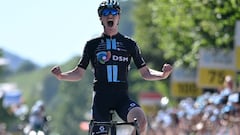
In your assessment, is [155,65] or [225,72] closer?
[225,72]

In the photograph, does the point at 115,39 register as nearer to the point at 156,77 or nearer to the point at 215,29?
the point at 156,77

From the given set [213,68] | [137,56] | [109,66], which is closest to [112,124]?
[109,66]

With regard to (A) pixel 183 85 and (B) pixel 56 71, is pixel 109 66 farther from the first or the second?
(A) pixel 183 85

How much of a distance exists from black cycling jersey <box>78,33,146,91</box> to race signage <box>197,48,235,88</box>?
1996cm

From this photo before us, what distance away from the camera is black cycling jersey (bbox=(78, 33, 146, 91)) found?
14727 mm

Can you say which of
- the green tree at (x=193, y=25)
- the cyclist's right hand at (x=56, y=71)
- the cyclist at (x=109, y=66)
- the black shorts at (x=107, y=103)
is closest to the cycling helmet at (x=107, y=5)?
the cyclist at (x=109, y=66)

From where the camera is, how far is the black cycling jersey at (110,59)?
14.7 m

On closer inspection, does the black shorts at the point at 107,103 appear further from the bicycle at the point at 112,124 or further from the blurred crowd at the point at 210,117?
the blurred crowd at the point at 210,117

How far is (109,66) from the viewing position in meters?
14.8

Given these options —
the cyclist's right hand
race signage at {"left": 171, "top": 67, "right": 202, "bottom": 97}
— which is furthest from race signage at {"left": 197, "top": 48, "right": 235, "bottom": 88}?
the cyclist's right hand

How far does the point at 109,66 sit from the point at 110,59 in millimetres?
93

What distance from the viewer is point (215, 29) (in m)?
35.0

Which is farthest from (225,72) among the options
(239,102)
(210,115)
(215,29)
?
(239,102)

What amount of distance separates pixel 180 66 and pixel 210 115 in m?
18.0
